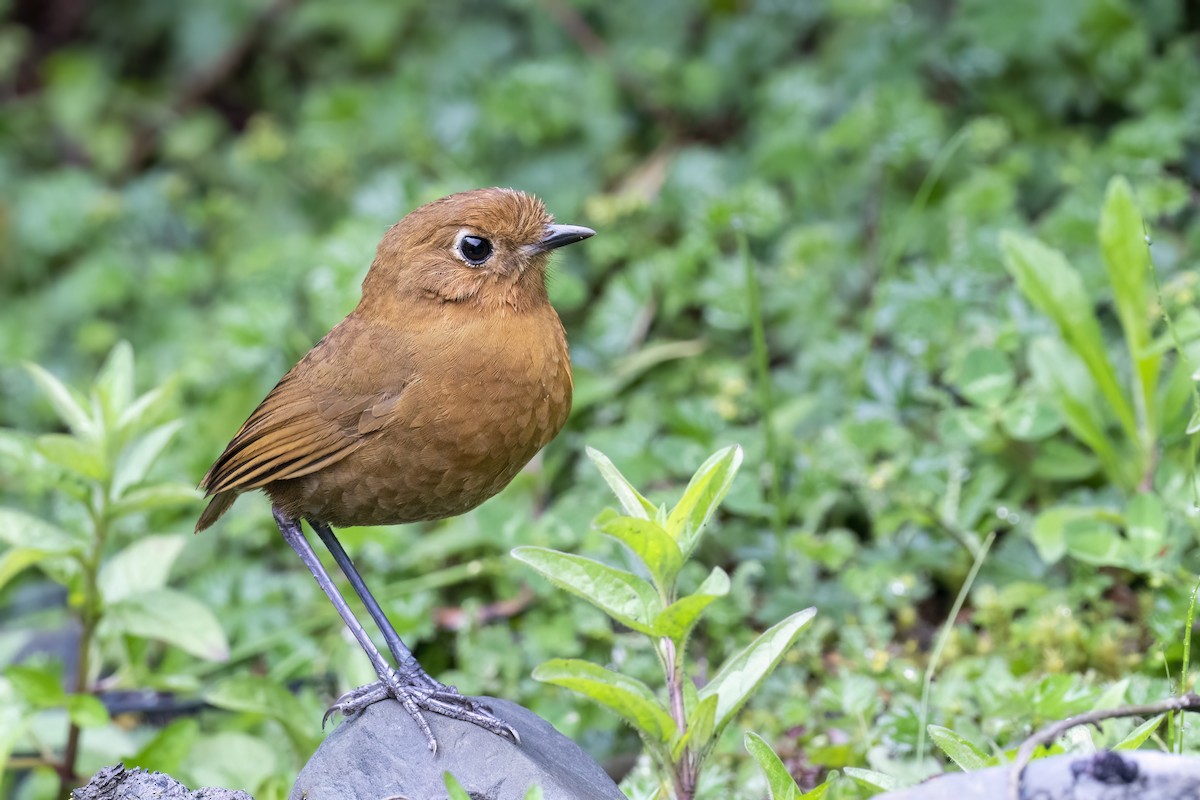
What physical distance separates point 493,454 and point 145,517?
3023 mm

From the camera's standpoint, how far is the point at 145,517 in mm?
5629

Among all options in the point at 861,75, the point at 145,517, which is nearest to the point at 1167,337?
the point at 861,75

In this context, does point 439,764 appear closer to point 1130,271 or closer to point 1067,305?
point 1067,305

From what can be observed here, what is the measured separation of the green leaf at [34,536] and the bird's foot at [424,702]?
3.44 ft

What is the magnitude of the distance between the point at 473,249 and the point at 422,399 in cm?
47

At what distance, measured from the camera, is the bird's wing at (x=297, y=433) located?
3.32 metres

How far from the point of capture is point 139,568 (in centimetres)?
422

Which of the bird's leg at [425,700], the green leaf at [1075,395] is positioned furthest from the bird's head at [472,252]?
the green leaf at [1075,395]

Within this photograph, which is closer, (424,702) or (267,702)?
(424,702)

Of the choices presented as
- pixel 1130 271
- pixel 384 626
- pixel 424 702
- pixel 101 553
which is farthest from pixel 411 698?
pixel 1130 271

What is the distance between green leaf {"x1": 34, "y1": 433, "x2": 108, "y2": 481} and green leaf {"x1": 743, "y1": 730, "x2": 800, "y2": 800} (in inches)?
83.4

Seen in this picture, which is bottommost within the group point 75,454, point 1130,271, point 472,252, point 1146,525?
point 1146,525

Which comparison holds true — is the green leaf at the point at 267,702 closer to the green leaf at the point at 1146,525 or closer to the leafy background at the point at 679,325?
the leafy background at the point at 679,325

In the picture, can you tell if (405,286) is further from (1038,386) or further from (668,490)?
(1038,386)
